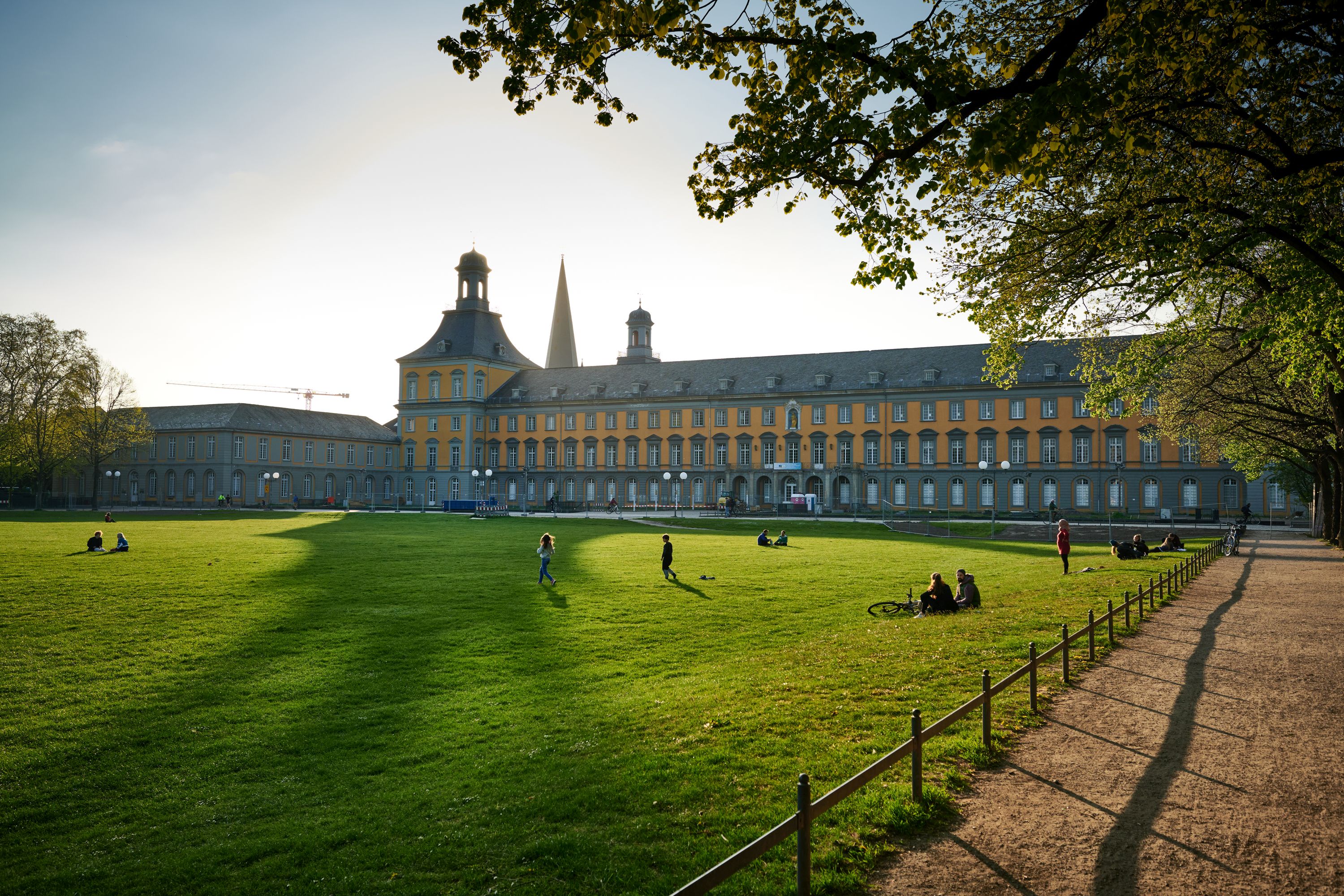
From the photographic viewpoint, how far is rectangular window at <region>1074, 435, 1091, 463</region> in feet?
213

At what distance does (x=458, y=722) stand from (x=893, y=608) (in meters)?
10.4

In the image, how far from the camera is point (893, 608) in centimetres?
1819

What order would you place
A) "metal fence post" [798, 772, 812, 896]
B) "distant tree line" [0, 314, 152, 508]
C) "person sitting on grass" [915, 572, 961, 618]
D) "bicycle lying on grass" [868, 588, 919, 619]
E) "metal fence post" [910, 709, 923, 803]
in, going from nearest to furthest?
"metal fence post" [798, 772, 812, 896] < "metal fence post" [910, 709, 923, 803] < "person sitting on grass" [915, 572, 961, 618] < "bicycle lying on grass" [868, 588, 919, 619] < "distant tree line" [0, 314, 152, 508]

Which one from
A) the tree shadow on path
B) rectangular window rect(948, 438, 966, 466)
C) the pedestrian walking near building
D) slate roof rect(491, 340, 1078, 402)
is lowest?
the tree shadow on path

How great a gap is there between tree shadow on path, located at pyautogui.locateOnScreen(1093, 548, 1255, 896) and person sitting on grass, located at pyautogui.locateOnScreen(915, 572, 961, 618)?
565cm

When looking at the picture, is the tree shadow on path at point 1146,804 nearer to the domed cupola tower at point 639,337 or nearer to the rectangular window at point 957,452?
the rectangular window at point 957,452

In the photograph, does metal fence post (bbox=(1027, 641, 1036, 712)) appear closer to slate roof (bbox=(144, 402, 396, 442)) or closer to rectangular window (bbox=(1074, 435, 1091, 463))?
rectangular window (bbox=(1074, 435, 1091, 463))

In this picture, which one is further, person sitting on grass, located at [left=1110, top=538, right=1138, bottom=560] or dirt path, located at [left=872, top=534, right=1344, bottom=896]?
person sitting on grass, located at [left=1110, top=538, right=1138, bottom=560]

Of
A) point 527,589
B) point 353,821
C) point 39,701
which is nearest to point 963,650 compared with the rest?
point 353,821

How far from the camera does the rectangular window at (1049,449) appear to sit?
217 feet

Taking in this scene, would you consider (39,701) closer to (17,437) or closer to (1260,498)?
(17,437)

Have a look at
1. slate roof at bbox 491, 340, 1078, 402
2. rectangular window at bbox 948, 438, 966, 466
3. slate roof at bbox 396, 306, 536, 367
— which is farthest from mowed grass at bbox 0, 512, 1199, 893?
slate roof at bbox 396, 306, 536, 367

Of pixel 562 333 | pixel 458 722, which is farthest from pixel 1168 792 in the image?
pixel 562 333

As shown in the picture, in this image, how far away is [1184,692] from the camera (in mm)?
10570
